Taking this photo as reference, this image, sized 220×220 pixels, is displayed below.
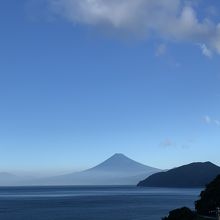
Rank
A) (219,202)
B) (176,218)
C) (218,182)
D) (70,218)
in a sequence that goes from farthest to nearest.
→ (70,218) < (218,182) < (219,202) < (176,218)

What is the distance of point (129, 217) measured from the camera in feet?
403

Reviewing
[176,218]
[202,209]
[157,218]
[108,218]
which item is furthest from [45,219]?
[176,218]

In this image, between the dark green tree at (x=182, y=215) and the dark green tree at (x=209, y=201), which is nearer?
the dark green tree at (x=182, y=215)

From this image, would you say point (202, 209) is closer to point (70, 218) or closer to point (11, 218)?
point (70, 218)

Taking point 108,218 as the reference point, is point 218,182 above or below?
above

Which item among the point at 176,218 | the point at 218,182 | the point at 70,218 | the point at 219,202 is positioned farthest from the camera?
the point at 70,218

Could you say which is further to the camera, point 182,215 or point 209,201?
point 209,201

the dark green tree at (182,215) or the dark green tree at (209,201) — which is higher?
the dark green tree at (209,201)

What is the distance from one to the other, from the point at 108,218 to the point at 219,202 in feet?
113

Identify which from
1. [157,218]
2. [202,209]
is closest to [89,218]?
[157,218]

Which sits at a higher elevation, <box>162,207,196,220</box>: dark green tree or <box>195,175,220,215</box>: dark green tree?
<box>195,175,220,215</box>: dark green tree

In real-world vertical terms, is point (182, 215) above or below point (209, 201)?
below

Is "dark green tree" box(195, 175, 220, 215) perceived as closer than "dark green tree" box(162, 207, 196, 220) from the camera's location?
No

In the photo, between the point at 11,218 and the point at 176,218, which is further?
the point at 11,218
